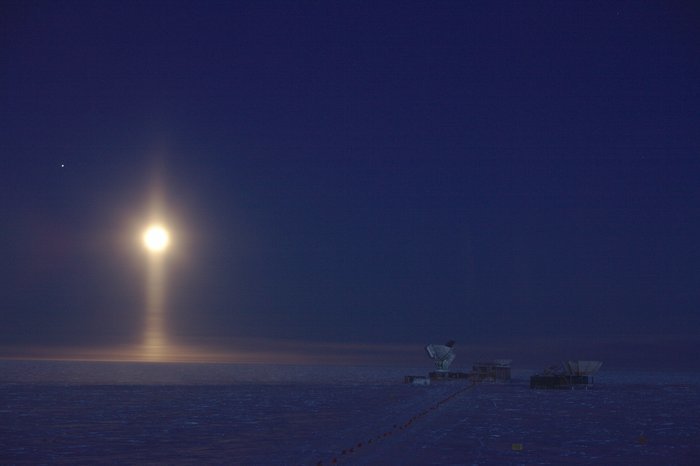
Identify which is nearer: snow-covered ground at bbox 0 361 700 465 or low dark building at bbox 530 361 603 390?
snow-covered ground at bbox 0 361 700 465

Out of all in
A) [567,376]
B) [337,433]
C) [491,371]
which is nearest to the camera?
[337,433]

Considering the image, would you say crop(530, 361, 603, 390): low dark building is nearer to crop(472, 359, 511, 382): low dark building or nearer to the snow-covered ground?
crop(472, 359, 511, 382): low dark building

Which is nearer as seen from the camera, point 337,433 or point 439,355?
point 337,433

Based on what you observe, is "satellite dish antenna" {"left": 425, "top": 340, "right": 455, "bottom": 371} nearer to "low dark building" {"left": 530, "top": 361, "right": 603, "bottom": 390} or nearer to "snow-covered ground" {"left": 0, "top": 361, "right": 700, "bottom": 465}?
"low dark building" {"left": 530, "top": 361, "right": 603, "bottom": 390}

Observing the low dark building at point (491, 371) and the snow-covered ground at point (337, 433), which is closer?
the snow-covered ground at point (337, 433)

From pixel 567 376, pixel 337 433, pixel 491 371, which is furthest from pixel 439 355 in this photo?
pixel 337 433

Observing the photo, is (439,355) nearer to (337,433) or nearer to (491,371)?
(491,371)

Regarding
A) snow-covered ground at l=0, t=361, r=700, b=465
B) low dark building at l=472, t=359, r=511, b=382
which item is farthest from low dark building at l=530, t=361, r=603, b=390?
snow-covered ground at l=0, t=361, r=700, b=465

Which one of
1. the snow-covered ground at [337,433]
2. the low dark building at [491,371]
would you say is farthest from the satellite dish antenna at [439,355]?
the snow-covered ground at [337,433]

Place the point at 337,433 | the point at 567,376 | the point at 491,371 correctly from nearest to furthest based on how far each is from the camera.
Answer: the point at 337,433 < the point at 567,376 < the point at 491,371

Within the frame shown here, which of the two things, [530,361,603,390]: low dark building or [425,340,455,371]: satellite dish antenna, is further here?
[425,340,455,371]: satellite dish antenna

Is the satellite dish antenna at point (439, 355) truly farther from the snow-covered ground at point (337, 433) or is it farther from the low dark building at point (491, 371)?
the snow-covered ground at point (337, 433)

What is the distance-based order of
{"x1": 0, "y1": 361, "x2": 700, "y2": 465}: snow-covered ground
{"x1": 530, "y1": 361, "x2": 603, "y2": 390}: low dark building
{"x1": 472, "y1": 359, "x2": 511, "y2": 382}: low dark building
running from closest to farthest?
{"x1": 0, "y1": 361, "x2": 700, "y2": 465}: snow-covered ground
{"x1": 530, "y1": 361, "x2": 603, "y2": 390}: low dark building
{"x1": 472, "y1": 359, "x2": 511, "y2": 382}: low dark building

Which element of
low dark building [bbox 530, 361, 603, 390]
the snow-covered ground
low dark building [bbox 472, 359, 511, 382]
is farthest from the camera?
low dark building [bbox 472, 359, 511, 382]
